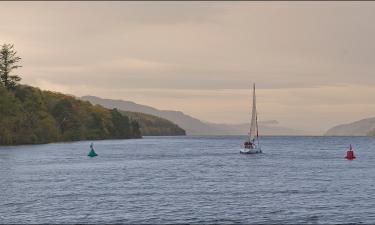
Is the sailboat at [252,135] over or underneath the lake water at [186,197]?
over

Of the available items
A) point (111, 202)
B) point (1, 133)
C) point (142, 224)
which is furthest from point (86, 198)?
point (1, 133)

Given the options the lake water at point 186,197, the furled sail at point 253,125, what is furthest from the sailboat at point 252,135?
the lake water at point 186,197

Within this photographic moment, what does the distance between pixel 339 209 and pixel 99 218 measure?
21.0 meters

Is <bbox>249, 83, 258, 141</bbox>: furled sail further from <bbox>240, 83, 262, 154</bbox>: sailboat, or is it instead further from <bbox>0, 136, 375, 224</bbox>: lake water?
<bbox>0, 136, 375, 224</bbox>: lake water

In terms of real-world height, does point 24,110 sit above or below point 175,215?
above

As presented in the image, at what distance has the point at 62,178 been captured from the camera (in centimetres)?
8138

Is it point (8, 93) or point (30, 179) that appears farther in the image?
point (8, 93)

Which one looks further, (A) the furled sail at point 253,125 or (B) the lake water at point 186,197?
(A) the furled sail at point 253,125

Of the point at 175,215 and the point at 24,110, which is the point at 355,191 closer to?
the point at 175,215

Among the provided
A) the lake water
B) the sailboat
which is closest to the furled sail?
the sailboat

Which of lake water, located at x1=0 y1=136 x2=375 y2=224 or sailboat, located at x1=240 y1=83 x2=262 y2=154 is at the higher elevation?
sailboat, located at x1=240 y1=83 x2=262 y2=154

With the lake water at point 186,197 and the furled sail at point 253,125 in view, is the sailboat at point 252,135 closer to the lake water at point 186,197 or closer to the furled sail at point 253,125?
the furled sail at point 253,125

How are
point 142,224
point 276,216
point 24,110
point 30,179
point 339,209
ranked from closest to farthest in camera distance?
point 142,224, point 276,216, point 339,209, point 30,179, point 24,110

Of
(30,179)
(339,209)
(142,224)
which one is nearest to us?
(142,224)
